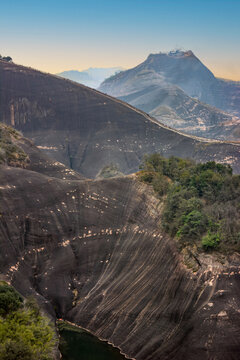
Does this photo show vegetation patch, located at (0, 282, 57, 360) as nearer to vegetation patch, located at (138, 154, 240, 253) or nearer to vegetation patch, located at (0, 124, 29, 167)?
vegetation patch, located at (138, 154, 240, 253)

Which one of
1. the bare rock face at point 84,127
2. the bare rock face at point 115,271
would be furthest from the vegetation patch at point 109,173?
the bare rock face at point 115,271

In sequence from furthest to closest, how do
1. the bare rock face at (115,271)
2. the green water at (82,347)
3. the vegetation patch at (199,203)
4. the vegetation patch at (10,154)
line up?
the vegetation patch at (10,154), the vegetation patch at (199,203), the bare rock face at (115,271), the green water at (82,347)

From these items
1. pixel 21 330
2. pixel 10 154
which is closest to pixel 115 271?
pixel 21 330

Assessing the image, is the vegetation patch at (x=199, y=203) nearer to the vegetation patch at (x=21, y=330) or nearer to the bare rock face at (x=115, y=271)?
the bare rock face at (x=115, y=271)

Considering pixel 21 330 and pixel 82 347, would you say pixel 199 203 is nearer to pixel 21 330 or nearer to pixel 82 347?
pixel 82 347

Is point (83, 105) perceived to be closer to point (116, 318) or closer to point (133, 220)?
point (133, 220)

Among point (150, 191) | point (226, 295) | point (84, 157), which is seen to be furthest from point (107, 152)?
point (226, 295)
